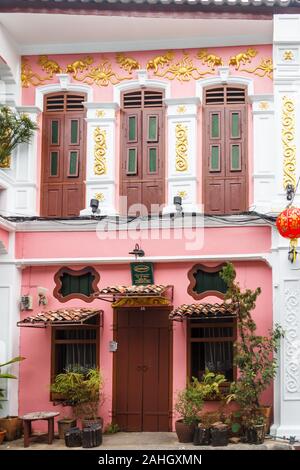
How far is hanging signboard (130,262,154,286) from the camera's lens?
1338 cm

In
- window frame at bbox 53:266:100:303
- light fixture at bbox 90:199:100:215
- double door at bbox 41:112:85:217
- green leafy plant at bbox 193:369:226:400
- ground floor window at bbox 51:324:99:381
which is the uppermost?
double door at bbox 41:112:85:217

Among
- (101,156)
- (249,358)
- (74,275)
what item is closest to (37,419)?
(74,275)

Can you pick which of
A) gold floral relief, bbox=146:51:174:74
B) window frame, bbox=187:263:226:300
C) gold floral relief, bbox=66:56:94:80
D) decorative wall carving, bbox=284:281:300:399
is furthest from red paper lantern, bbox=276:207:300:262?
gold floral relief, bbox=66:56:94:80

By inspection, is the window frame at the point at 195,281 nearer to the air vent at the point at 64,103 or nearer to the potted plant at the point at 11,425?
the potted plant at the point at 11,425

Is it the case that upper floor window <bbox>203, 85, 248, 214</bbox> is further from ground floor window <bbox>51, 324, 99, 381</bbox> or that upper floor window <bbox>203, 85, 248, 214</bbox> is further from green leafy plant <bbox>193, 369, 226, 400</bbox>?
ground floor window <bbox>51, 324, 99, 381</bbox>

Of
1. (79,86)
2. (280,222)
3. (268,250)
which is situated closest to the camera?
(280,222)

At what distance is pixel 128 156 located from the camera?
45.9 ft

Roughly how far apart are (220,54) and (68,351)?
6184mm

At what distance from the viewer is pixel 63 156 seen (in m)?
14.1

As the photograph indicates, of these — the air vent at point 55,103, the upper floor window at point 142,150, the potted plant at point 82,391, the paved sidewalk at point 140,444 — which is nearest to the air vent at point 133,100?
the upper floor window at point 142,150

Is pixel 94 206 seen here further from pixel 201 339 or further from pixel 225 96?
pixel 225 96

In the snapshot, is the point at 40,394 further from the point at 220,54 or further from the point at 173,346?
the point at 220,54

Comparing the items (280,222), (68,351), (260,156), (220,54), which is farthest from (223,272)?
(220,54)

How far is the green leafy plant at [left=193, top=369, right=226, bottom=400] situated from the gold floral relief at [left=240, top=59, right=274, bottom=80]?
18.0 ft
